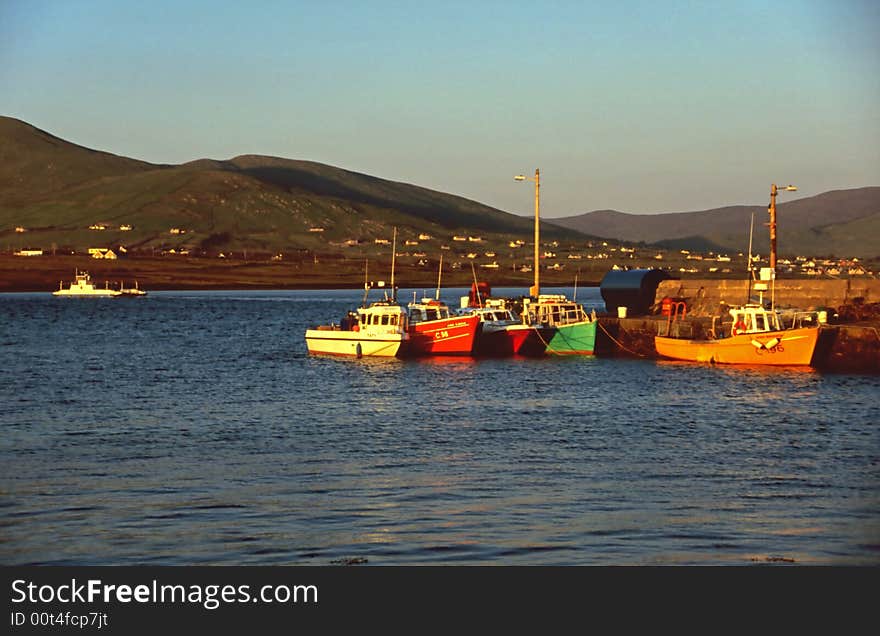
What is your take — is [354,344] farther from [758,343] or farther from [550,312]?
[758,343]

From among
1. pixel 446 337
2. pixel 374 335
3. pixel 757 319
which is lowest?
pixel 446 337

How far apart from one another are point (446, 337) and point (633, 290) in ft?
72.8

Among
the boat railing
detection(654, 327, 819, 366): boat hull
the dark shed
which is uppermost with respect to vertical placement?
the dark shed

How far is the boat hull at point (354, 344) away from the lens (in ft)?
238

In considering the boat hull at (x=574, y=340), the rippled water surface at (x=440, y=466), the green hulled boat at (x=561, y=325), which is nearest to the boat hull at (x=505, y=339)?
the green hulled boat at (x=561, y=325)

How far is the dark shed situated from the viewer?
295 ft

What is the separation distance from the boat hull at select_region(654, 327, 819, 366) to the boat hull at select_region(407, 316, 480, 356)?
12179 mm

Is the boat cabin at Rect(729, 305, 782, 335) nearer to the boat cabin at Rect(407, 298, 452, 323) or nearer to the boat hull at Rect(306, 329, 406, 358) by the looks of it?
the boat cabin at Rect(407, 298, 452, 323)

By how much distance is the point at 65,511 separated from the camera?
26.2m

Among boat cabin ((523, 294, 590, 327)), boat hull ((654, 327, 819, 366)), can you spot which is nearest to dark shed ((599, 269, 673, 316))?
boat cabin ((523, 294, 590, 327))

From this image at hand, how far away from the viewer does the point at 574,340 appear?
75312mm

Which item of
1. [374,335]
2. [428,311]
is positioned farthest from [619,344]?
[374,335]

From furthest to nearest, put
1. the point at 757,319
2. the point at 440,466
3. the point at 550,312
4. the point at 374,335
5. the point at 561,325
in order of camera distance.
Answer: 1. the point at 550,312
2. the point at 561,325
3. the point at 374,335
4. the point at 757,319
5. the point at 440,466

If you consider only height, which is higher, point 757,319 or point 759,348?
point 757,319
